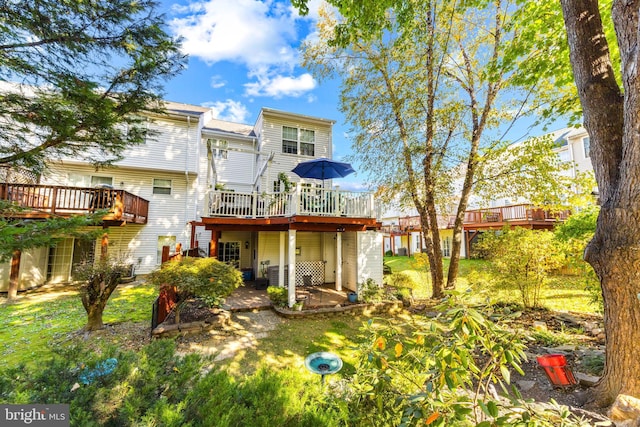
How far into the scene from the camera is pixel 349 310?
25.6 feet

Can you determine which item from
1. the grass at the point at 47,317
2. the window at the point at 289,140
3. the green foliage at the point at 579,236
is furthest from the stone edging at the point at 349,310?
the window at the point at 289,140

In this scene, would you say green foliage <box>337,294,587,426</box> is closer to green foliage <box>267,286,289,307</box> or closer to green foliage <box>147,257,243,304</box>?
green foliage <box>147,257,243,304</box>

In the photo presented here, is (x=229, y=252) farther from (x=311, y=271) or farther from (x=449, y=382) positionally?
(x=449, y=382)

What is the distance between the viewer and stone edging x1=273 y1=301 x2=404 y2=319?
731cm

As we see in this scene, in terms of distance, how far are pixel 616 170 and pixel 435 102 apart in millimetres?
6596

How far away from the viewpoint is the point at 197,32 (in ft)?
17.5

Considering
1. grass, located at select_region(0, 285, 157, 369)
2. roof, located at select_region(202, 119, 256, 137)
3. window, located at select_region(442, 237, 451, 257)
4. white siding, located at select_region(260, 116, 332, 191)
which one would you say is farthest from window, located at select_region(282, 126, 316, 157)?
window, located at select_region(442, 237, 451, 257)

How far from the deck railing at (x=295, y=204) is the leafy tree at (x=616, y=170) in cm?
554

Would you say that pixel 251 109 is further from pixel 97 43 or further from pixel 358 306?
pixel 358 306

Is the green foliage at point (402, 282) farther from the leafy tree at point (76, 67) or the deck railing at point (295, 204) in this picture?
the leafy tree at point (76, 67)

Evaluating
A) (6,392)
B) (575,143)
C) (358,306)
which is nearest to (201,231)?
(358,306)

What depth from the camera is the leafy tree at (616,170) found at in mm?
2973

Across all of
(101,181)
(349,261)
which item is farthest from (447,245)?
(101,181)

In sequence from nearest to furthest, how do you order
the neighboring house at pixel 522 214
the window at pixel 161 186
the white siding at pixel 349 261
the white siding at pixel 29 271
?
1. the white siding at pixel 29 271
2. the white siding at pixel 349 261
3. the window at pixel 161 186
4. the neighboring house at pixel 522 214
